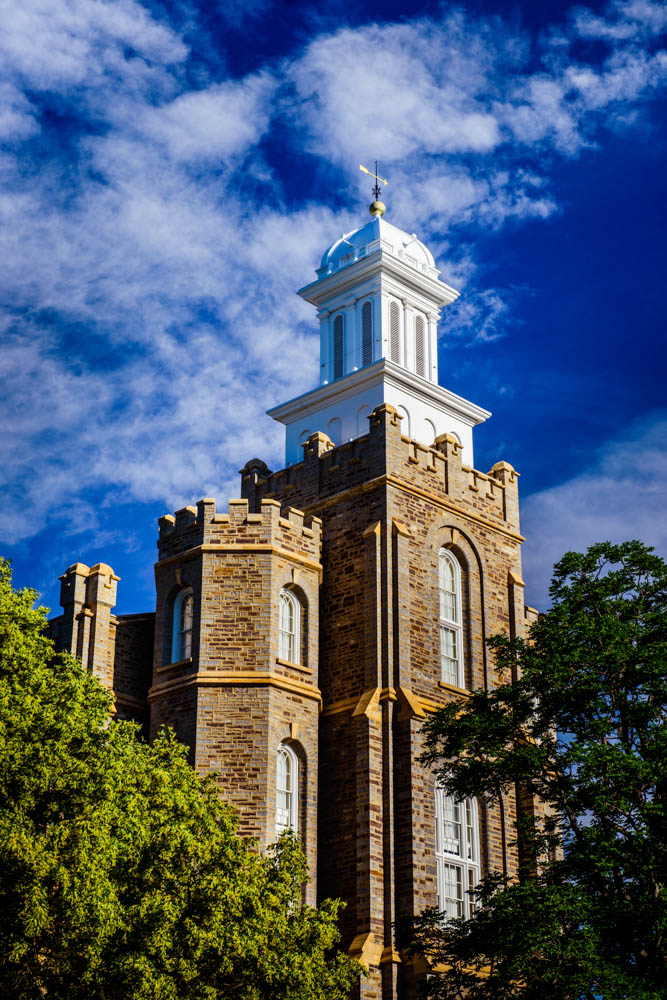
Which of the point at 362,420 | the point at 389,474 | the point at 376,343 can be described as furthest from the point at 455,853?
the point at 376,343

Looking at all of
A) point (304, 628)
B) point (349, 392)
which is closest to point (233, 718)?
point (304, 628)

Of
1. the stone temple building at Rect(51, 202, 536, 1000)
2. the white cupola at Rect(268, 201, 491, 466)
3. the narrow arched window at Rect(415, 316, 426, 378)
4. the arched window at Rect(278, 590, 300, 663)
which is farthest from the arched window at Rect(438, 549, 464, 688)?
the narrow arched window at Rect(415, 316, 426, 378)

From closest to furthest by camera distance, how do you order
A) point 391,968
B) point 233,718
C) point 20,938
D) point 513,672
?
point 20,938 → point 391,968 → point 233,718 → point 513,672

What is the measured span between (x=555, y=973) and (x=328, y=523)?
46.5ft

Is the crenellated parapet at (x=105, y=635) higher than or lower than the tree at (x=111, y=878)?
higher

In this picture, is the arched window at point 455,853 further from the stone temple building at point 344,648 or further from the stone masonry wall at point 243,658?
the stone masonry wall at point 243,658

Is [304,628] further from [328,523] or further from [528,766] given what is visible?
[528,766]

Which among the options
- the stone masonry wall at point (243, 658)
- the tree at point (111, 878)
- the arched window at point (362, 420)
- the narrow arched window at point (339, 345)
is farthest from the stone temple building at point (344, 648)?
the narrow arched window at point (339, 345)

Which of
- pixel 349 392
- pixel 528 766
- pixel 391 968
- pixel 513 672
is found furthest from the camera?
pixel 349 392

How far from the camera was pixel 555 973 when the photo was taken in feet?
77.5

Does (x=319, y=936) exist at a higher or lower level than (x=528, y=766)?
lower

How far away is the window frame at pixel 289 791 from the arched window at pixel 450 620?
4350 mm

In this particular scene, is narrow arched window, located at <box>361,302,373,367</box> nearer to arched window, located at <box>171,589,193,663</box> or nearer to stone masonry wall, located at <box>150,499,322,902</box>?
stone masonry wall, located at <box>150,499,322,902</box>

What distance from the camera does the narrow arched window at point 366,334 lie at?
47.1 meters
